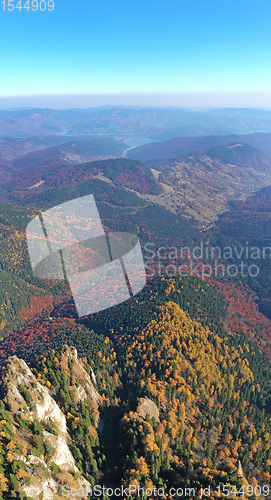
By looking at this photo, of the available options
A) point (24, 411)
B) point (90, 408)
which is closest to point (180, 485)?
point (90, 408)

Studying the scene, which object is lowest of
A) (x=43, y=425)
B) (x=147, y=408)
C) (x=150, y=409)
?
(x=150, y=409)

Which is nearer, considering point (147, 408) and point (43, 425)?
point (43, 425)

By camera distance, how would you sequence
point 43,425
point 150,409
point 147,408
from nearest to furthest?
point 43,425, point 147,408, point 150,409

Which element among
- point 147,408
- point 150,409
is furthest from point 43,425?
point 150,409

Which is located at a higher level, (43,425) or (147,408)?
(43,425)

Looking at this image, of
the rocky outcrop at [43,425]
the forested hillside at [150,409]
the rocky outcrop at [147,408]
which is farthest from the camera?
the rocky outcrop at [147,408]

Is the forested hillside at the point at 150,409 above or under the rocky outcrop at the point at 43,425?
under

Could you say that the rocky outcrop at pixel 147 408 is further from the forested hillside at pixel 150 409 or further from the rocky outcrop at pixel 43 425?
the rocky outcrop at pixel 43 425

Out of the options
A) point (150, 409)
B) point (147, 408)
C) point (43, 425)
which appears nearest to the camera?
point (43, 425)

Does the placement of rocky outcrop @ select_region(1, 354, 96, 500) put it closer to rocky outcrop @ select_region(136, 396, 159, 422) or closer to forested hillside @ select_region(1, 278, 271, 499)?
forested hillside @ select_region(1, 278, 271, 499)

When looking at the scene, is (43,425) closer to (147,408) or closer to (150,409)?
(147,408)

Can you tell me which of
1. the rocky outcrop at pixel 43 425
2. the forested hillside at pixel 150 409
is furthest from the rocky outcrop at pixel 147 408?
the rocky outcrop at pixel 43 425
